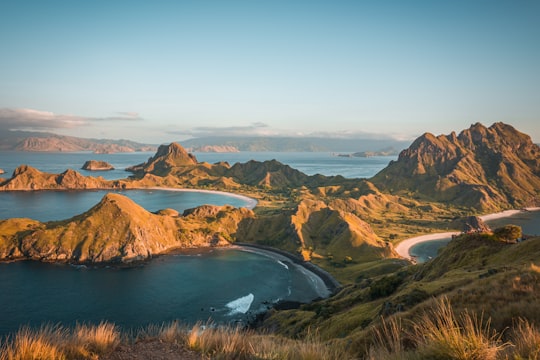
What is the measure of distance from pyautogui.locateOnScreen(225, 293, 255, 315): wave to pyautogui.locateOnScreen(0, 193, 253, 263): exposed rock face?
5136 centimetres

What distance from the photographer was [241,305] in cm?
9069

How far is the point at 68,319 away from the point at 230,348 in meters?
87.3

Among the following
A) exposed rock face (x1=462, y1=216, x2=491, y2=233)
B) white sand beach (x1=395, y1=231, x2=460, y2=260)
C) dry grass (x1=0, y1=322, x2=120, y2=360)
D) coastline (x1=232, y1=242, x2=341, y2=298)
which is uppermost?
dry grass (x1=0, y1=322, x2=120, y2=360)

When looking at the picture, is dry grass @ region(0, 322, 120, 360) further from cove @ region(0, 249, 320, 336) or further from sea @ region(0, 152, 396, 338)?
sea @ region(0, 152, 396, 338)

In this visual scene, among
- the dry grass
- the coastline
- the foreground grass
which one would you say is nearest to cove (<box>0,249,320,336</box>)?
the coastline

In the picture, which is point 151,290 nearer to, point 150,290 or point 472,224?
point 150,290

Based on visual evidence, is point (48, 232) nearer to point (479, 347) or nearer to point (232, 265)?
point (232, 265)

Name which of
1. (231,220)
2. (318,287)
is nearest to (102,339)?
(318,287)

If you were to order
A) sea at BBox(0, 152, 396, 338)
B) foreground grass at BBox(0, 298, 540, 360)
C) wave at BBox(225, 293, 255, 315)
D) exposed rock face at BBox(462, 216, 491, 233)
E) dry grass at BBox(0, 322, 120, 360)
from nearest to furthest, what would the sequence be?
foreground grass at BBox(0, 298, 540, 360) → dry grass at BBox(0, 322, 120, 360) → sea at BBox(0, 152, 396, 338) → wave at BBox(225, 293, 255, 315) → exposed rock face at BBox(462, 216, 491, 233)

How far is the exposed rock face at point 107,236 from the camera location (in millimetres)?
120938

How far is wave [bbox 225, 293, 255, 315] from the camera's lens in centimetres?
8656

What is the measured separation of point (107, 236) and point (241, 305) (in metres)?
69.3


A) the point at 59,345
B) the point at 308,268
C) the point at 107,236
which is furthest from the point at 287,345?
the point at 107,236

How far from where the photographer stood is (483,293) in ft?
57.2
